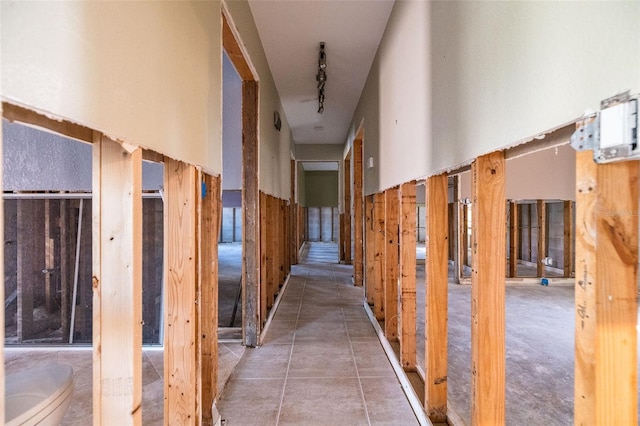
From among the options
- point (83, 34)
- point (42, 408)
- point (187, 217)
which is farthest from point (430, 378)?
point (83, 34)

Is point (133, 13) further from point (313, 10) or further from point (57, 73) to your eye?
point (313, 10)

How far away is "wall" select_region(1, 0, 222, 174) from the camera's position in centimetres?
71

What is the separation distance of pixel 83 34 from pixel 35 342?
11.5 ft

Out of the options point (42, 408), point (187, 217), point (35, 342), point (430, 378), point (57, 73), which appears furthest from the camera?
point (35, 342)

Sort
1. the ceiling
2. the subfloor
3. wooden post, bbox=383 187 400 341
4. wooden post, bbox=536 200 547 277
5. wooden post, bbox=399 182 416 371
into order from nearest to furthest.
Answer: the subfloor → wooden post, bbox=399 182 416 371 → the ceiling → wooden post, bbox=383 187 400 341 → wooden post, bbox=536 200 547 277

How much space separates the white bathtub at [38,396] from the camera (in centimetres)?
136

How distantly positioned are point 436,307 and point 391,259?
4.19 ft

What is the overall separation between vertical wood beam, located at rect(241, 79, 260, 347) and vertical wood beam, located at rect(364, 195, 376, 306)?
172 centimetres

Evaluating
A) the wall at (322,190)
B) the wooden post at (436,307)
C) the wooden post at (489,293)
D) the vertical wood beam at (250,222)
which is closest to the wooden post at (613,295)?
the wooden post at (489,293)

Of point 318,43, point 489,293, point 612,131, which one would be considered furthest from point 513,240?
point 612,131

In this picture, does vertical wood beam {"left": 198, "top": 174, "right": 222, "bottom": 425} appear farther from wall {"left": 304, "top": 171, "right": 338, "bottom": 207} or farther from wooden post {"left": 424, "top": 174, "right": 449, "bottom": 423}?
wall {"left": 304, "top": 171, "right": 338, "bottom": 207}

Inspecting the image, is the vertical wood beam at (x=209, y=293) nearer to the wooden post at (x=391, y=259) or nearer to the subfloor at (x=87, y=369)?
the subfloor at (x=87, y=369)

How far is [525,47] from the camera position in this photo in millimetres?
1059

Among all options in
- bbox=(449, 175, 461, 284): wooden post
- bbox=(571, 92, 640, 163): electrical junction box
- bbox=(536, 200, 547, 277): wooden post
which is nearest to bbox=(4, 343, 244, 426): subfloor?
bbox=(571, 92, 640, 163): electrical junction box
